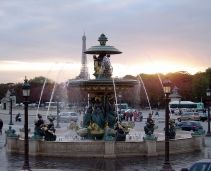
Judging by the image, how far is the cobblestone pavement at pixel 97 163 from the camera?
18.6 meters

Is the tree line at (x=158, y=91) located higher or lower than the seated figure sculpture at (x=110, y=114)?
higher

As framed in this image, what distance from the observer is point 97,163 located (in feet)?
64.5

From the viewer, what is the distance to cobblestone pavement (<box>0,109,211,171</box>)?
18562 mm

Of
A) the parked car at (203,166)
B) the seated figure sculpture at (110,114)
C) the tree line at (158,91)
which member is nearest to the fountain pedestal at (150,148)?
the seated figure sculpture at (110,114)

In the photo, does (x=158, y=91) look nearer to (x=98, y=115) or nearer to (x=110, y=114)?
(x=110, y=114)

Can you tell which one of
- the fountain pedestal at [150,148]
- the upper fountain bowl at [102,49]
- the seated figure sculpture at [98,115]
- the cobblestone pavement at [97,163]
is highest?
the upper fountain bowl at [102,49]

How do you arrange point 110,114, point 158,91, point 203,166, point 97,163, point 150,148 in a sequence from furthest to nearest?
point 158,91, point 110,114, point 150,148, point 97,163, point 203,166

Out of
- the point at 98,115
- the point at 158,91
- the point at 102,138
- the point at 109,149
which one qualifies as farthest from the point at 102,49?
the point at 158,91

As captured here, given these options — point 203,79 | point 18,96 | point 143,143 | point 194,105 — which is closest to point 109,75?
point 143,143

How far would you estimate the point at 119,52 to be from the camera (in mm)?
26984

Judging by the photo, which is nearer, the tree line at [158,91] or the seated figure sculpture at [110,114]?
the seated figure sculpture at [110,114]

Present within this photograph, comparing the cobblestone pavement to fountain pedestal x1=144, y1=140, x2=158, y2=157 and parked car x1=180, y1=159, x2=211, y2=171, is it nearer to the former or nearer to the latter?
fountain pedestal x1=144, y1=140, x2=158, y2=157

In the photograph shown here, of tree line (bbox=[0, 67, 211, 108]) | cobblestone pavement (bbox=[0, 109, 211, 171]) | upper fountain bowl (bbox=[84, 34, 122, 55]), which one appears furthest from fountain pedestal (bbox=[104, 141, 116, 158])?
tree line (bbox=[0, 67, 211, 108])

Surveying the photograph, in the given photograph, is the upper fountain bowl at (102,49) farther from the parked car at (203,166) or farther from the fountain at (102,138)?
the parked car at (203,166)
